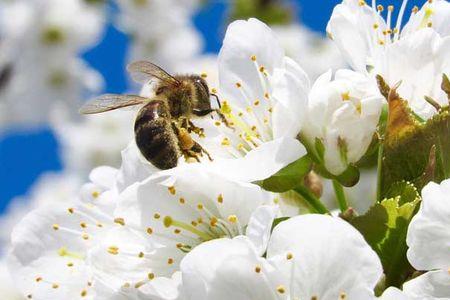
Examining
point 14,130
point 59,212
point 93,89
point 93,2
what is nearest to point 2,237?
point 14,130

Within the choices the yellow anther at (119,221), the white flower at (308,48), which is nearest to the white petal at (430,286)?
the yellow anther at (119,221)

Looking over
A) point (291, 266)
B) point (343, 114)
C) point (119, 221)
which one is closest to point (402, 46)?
point (343, 114)

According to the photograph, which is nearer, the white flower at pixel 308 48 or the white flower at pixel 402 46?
the white flower at pixel 402 46

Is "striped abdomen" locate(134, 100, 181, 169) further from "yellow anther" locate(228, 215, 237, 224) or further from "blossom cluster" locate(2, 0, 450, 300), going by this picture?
"yellow anther" locate(228, 215, 237, 224)

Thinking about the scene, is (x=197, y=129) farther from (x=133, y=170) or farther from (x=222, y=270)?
(x=222, y=270)

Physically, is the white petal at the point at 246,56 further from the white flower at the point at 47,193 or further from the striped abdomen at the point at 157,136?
the white flower at the point at 47,193

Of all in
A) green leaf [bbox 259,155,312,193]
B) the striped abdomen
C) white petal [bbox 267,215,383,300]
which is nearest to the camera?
white petal [bbox 267,215,383,300]

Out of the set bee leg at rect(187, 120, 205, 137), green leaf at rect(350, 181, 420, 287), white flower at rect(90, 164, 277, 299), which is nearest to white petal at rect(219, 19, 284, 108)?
bee leg at rect(187, 120, 205, 137)

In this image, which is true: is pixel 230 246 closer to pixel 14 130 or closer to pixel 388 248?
pixel 388 248
